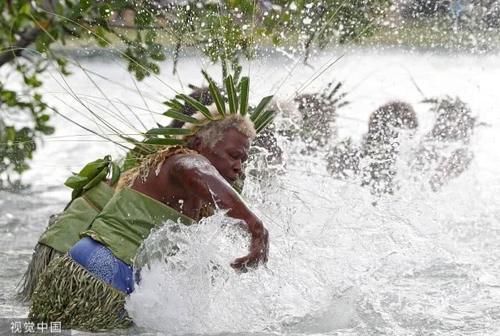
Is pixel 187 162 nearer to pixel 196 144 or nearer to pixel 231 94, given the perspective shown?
pixel 196 144

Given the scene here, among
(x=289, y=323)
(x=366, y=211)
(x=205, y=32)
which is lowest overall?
(x=289, y=323)

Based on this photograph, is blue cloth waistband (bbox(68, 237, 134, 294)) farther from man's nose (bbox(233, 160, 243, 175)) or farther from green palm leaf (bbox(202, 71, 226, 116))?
green palm leaf (bbox(202, 71, 226, 116))

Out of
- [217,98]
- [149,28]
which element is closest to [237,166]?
[217,98]

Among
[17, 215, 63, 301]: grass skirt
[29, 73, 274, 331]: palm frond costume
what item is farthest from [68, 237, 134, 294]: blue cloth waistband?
[17, 215, 63, 301]: grass skirt

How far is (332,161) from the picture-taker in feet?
24.8

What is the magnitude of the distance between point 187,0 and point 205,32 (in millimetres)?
300

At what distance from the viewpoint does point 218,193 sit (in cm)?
486

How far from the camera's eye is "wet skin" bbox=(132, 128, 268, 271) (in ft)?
15.7

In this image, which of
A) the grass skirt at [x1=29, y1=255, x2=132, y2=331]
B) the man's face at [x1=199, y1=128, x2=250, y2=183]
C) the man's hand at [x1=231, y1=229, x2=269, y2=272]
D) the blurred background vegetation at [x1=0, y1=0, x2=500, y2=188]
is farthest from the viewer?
the blurred background vegetation at [x1=0, y1=0, x2=500, y2=188]

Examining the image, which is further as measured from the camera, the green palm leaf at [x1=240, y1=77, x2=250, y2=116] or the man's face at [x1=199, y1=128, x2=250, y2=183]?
the green palm leaf at [x1=240, y1=77, x2=250, y2=116]

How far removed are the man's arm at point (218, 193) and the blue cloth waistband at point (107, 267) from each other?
0.40 m

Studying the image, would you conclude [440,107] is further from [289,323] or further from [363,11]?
[289,323]

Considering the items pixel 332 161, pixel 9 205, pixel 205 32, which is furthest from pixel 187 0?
pixel 9 205

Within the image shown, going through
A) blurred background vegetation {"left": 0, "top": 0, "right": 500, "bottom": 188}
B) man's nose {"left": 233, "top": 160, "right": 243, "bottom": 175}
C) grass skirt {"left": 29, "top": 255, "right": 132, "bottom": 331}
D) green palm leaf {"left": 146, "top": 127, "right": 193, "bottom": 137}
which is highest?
blurred background vegetation {"left": 0, "top": 0, "right": 500, "bottom": 188}
